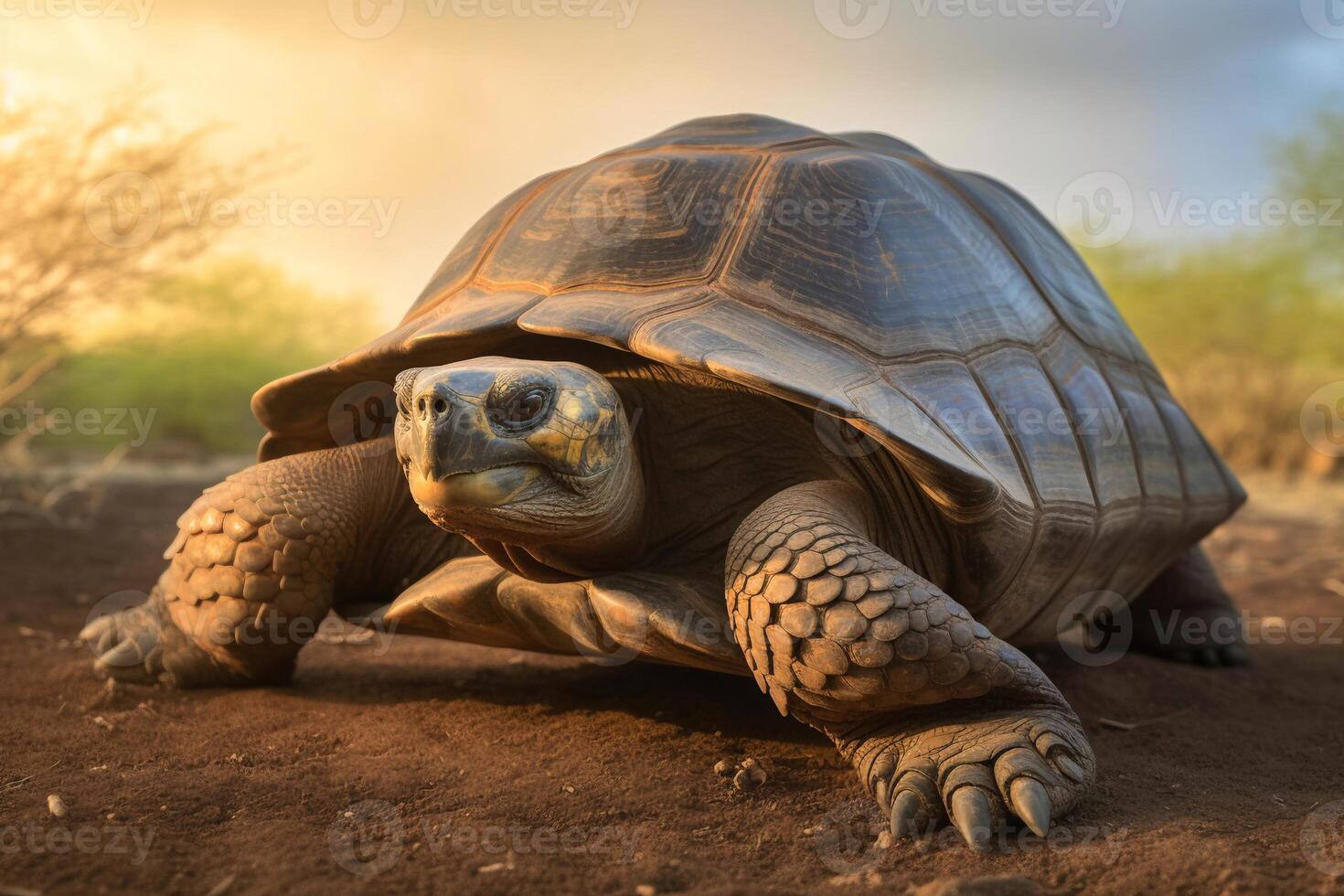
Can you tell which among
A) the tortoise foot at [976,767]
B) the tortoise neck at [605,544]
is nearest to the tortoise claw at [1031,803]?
the tortoise foot at [976,767]

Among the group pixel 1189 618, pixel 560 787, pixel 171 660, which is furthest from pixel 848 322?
pixel 1189 618

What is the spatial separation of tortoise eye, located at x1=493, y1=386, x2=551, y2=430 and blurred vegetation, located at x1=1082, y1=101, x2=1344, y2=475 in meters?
11.1

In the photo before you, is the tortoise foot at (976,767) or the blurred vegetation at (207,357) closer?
the tortoise foot at (976,767)

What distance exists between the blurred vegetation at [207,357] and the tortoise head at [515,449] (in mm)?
7805

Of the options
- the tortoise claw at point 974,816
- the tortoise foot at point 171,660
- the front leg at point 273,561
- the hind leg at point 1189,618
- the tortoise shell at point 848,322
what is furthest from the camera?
the hind leg at point 1189,618

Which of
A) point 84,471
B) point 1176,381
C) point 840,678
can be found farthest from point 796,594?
point 1176,381

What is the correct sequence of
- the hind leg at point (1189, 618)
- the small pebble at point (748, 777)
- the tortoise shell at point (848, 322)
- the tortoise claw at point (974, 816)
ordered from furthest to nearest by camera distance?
the hind leg at point (1189, 618) → the tortoise shell at point (848, 322) → the small pebble at point (748, 777) → the tortoise claw at point (974, 816)

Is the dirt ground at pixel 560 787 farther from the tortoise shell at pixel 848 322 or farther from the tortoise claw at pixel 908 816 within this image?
the tortoise shell at pixel 848 322

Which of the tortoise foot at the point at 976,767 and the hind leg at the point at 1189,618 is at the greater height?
the tortoise foot at the point at 976,767

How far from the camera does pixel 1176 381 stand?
12.2 metres

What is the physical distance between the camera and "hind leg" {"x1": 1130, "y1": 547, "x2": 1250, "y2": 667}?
157 inches

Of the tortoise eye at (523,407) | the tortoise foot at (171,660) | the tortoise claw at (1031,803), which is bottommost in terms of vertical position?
the tortoise foot at (171,660)

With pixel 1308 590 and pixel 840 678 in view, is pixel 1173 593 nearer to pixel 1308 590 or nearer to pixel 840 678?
pixel 1308 590

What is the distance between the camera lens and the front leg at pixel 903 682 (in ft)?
6.57
